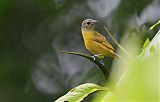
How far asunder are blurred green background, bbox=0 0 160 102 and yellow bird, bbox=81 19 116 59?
214 centimetres

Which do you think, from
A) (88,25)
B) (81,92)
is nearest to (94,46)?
(88,25)

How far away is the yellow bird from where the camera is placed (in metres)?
2.31

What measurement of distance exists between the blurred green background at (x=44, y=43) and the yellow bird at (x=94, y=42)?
7.02ft

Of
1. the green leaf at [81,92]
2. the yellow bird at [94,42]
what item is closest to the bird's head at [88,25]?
the yellow bird at [94,42]

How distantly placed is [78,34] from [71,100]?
16.8 ft

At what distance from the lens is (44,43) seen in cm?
566

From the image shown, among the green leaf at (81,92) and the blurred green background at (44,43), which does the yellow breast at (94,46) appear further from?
the blurred green background at (44,43)

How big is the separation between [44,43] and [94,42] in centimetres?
327

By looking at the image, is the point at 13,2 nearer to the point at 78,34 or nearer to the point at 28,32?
the point at 28,32

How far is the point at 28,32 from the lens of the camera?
19.7ft

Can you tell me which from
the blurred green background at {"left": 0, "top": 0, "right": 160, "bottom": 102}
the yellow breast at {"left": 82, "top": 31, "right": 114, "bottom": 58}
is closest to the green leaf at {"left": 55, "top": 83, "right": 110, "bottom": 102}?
the yellow breast at {"left": 82, "top": 31, "right": 114, "bottom": 58}

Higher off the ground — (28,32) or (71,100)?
(28,32)

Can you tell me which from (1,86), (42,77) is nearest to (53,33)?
(42,77)

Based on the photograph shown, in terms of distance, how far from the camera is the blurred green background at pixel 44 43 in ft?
16.5
